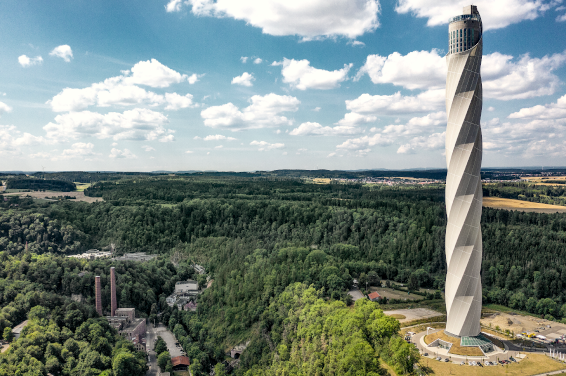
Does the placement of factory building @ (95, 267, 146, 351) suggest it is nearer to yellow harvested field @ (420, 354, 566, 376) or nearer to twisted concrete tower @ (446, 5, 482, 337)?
yellow harvested field @ (420, 354, 566, 376)

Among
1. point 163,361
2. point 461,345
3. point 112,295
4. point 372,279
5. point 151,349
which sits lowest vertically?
point 151,349

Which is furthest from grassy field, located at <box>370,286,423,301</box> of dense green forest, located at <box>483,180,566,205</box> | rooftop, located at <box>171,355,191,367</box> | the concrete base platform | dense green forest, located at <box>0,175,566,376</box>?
dense green forest, located at <box>483,180,566,205</box>

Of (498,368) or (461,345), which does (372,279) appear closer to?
(461,345)

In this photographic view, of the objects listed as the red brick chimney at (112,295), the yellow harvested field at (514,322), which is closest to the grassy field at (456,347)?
the yellow harvested field at (514,322)

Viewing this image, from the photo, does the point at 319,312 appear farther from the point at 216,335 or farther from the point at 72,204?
the point at 72,204

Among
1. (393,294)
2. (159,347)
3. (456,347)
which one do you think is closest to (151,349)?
(159,347)

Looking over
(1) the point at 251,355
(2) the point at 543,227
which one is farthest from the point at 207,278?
(2) the point at 543,227
